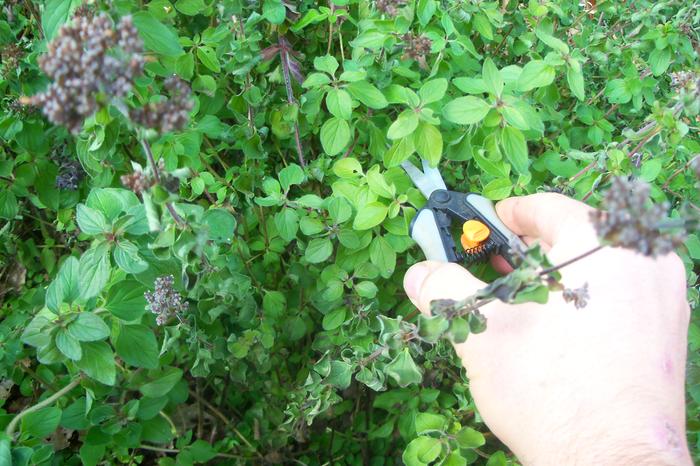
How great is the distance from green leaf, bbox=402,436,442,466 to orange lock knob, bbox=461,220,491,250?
0.52 metres

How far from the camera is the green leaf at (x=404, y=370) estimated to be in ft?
4.15

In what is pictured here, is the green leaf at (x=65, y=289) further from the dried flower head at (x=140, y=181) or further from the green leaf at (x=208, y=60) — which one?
the green leaf at (x=208, y=60)

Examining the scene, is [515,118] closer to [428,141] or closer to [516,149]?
[516,149]

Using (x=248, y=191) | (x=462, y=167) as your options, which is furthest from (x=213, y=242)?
(x=462, y=167)

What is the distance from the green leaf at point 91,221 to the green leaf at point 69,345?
9.9 inches

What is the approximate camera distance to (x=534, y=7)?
6.27ft

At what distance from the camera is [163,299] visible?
1.38m

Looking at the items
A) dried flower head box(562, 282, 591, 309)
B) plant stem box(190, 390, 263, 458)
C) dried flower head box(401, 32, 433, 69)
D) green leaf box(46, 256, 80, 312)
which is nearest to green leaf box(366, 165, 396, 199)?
dried flower head box(401, 32, 433, 69)

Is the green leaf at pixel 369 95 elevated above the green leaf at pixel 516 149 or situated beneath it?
elevated above

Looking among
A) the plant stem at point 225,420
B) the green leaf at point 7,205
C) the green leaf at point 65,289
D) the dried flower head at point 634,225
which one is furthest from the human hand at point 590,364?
the green leaf at point 7,205

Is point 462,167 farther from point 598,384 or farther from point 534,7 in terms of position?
point 598,384

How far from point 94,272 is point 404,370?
73 cm

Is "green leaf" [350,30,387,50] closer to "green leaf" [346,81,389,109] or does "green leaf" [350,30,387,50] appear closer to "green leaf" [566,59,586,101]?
"green leaf" [346,81,389,109]

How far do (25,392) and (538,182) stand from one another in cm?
198
